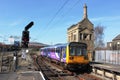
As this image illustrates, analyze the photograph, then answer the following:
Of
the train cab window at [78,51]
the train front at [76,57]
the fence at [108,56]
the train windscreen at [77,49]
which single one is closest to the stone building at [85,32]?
the fence at [108,56]

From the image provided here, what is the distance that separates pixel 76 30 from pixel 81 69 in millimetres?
43736

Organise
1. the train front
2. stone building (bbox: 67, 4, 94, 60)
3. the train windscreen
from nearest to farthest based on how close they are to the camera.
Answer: the train front, the train windscreen, stone building (bbox: 67, 4, 94, 60)

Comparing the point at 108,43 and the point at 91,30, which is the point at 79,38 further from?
the point at 108,43

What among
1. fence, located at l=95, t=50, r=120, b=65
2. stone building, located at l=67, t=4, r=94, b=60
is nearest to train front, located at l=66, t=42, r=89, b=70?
fence, located at l=95, t=50, r=120, b=65

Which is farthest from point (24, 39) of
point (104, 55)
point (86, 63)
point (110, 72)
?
point (104, 55)

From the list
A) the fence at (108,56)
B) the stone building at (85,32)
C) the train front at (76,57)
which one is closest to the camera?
the train front at (76,57)

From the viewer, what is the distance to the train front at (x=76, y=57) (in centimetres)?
2816

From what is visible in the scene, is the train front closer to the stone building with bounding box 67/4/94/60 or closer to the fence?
the fence

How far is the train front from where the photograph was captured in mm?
28156

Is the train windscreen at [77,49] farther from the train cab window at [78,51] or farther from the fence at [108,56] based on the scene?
the fence at [108,56]

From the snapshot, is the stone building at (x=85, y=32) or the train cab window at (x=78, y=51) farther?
the stone building at (x=85, y=32)

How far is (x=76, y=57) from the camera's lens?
93.2 feet

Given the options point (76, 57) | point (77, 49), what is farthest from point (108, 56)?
point (76, 57)

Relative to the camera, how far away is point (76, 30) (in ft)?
238
